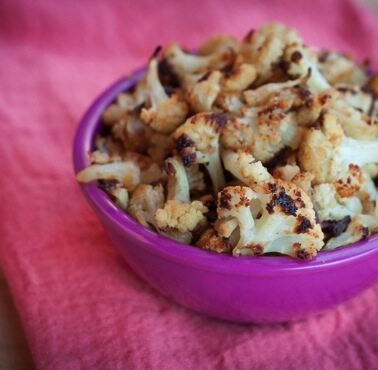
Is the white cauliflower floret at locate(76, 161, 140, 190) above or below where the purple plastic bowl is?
above

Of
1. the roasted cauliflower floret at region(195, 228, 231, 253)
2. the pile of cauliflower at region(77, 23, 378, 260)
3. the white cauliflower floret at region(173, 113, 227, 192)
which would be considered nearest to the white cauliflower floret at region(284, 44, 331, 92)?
the pile of cauliflower at region(77, 23, 378, 260)

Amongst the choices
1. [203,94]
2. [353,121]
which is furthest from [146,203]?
[353,121]

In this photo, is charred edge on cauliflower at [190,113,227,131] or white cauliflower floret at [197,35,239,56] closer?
charred edge on cauliflower at [190,113,227,131]

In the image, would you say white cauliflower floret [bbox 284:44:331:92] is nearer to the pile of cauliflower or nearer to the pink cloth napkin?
the pile of cauliflower

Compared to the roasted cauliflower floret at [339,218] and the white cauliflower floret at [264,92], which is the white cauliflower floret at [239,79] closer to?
the white cauliflower floret at [264,92]

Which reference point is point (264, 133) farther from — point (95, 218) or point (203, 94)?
point (95, 218)

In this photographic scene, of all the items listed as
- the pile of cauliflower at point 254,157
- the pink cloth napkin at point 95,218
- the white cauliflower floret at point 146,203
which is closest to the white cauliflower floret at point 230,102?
the pile of cauliflower at point 254,157
